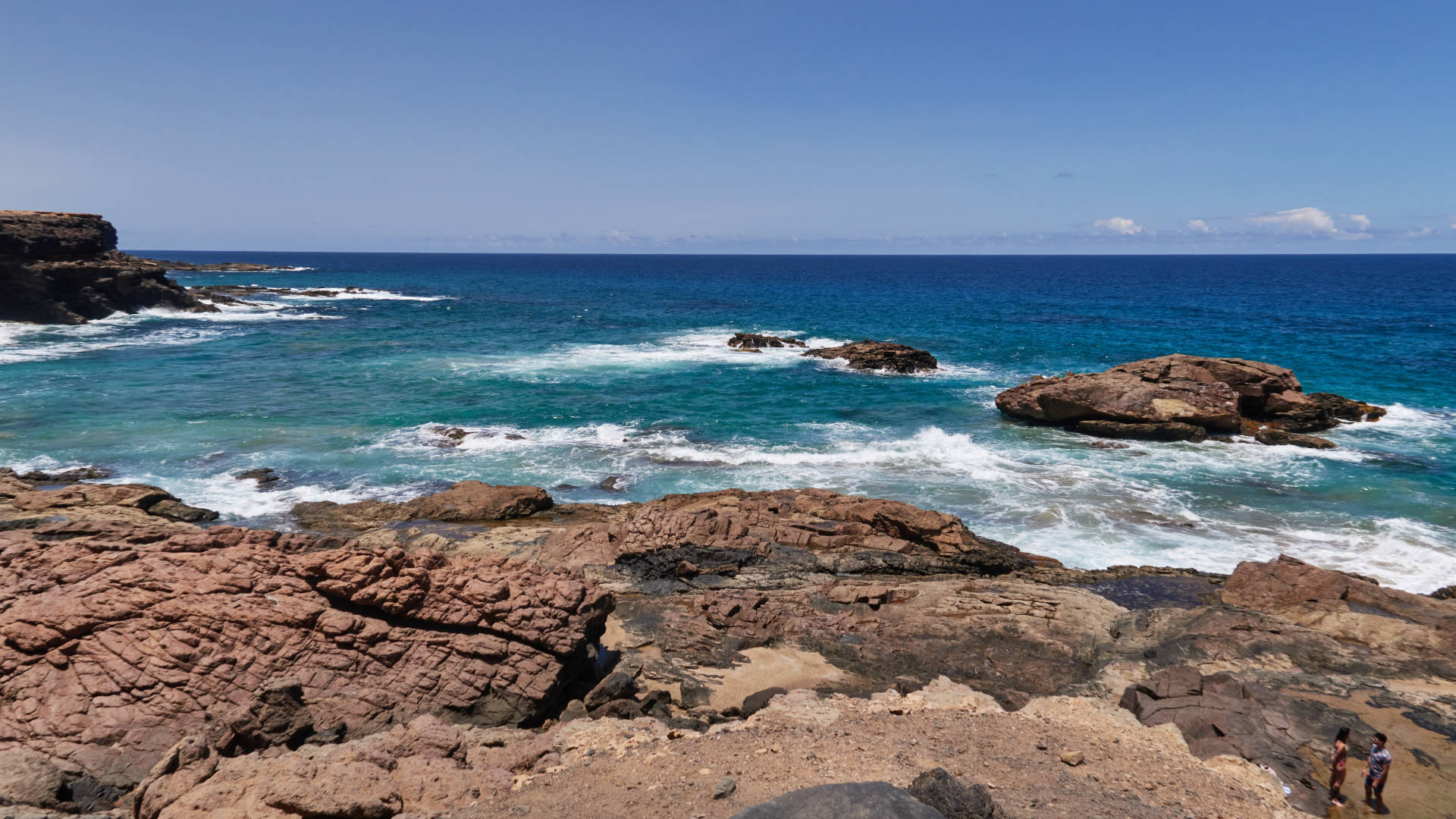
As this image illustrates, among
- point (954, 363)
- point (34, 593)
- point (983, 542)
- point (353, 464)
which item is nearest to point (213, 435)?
point (353, 464)

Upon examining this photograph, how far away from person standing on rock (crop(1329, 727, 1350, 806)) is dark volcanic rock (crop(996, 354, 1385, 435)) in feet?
73.5

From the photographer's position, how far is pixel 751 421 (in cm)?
3284

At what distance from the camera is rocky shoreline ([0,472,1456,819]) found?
8.23m

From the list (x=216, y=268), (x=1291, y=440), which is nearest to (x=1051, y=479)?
(x=1291, y=440)

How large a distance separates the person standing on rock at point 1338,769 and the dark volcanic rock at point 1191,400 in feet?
73.5

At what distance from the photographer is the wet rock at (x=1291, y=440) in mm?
28438

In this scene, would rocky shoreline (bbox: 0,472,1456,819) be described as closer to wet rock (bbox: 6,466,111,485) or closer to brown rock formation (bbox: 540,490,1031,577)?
brown rock formation (bbox: 540,490,1031,577)

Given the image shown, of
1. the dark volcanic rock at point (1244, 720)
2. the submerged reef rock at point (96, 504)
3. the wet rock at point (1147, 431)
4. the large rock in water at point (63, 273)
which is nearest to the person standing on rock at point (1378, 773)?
the dark volcanic rock at point (1244, 720)

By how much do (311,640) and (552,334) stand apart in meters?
53.2

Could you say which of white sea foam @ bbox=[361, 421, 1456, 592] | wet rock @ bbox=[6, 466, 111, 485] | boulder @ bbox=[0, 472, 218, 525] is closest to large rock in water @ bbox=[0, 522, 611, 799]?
boulder @ bbox=[0, 472, 218, 525]

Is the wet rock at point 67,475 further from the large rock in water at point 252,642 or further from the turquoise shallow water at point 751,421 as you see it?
the large rock in water at point 252,642

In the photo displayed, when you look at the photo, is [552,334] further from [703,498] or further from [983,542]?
[983,542]

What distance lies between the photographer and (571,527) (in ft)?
60.3

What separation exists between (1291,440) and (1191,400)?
3.65 meters
